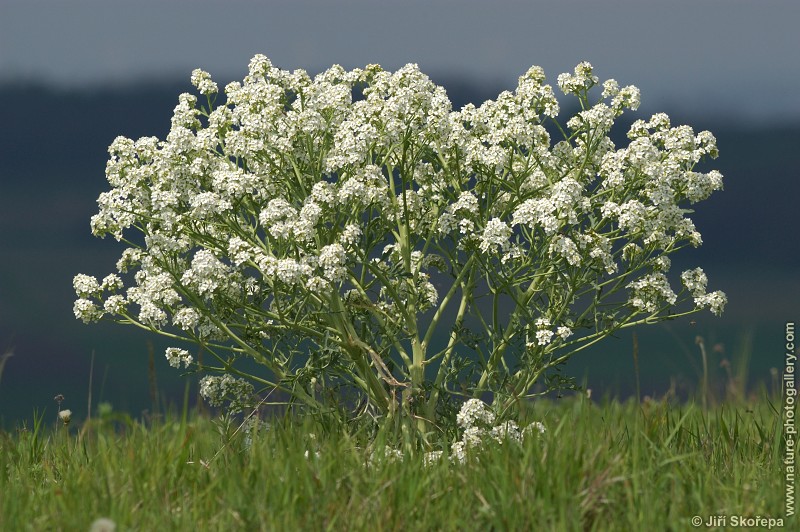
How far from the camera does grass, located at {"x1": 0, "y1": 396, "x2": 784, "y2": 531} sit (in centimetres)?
572

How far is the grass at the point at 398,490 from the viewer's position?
5.72m

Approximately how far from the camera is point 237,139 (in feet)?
28.1

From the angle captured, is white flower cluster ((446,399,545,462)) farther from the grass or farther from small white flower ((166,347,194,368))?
small white flower ((166,347,194,368))

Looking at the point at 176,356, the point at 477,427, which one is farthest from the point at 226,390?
the point at 477,427

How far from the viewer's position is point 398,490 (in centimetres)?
605

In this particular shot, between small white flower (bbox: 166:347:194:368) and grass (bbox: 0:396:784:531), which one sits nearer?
grass (bbox: 0:396:784:531)

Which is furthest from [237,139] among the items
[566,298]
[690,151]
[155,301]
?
[690,151]

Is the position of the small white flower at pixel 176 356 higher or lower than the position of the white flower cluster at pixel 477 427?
higher

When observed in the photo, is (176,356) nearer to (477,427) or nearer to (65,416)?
(65,416)

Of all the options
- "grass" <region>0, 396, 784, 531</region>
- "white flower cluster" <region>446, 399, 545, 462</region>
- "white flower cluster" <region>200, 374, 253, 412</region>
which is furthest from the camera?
"white flower cluster" <region>200, 374, 253, 412</region>

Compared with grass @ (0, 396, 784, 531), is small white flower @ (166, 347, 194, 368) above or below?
above

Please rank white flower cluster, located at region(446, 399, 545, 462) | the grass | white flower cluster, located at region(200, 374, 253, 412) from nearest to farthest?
the grass
white flower cluster, located at region(446, 399, 545, 462)
white flower cluster, located at region(200, 374, 253, 412)

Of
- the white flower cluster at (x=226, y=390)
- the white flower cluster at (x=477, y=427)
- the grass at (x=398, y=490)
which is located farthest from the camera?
the white flower cluster at (x=226, y=390)

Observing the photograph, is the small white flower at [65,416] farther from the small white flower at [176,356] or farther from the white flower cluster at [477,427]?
the white flower cluster at [477,427]
